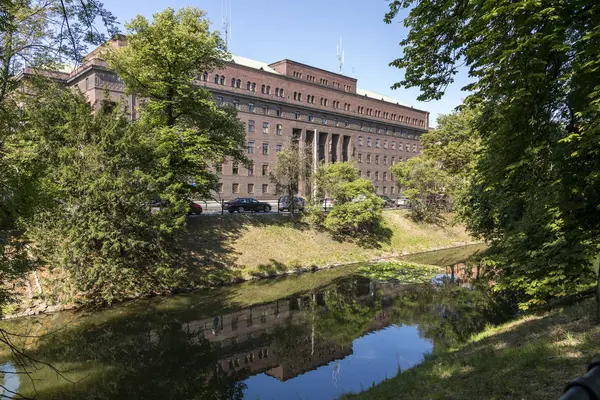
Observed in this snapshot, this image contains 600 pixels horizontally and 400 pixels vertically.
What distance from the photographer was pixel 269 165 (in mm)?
60562

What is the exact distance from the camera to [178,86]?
80.4 feet

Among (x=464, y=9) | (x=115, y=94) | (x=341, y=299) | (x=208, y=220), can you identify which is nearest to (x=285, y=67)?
(x=115, y=94)

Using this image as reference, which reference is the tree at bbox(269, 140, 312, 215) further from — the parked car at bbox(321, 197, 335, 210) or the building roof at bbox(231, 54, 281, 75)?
the building roof at bbox(231, 54, 281, 75)

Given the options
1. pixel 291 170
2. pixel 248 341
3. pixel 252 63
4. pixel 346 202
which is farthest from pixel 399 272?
pixel 252 63

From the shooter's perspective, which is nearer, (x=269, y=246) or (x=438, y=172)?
(x=269, y=246)

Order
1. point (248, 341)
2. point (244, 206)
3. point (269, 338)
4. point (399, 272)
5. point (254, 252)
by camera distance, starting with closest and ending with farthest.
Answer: point (248, 341) → point (269, 338) → point (399, 272) → point (254, 252) → point (244, 206)

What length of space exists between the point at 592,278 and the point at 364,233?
26309mm

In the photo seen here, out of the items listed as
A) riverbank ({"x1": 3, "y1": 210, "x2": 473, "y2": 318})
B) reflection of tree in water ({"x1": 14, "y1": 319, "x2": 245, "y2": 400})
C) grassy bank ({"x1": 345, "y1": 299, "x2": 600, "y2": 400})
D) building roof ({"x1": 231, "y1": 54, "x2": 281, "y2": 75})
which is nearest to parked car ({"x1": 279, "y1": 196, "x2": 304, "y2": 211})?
riverbank ({"x1": 3, "y1": 210, "x2": 473, "y2": 318})

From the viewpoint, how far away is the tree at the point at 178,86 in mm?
24391

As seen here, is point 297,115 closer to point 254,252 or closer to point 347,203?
point 347,203

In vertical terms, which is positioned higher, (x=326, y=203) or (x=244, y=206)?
(x=326, y=203)

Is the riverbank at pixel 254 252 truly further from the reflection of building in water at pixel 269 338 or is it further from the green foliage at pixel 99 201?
the reflection of building in water at pixel 269 338

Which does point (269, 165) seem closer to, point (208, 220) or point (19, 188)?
Result: point (208, 220)

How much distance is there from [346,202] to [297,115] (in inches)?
1334
